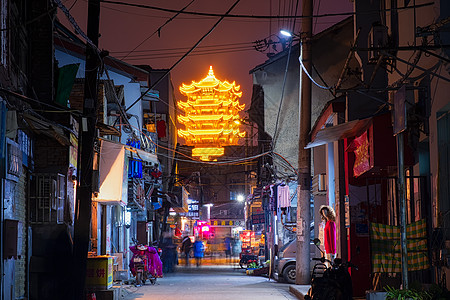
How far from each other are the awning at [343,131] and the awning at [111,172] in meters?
7.94

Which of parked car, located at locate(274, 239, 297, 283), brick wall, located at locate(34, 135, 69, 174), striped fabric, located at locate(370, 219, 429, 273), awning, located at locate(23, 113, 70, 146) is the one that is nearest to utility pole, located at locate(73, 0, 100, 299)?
awning, located at locate(23, 113, 70, 146)

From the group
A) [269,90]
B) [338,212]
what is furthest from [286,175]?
[338,212]

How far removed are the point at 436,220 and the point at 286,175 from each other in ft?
73.9

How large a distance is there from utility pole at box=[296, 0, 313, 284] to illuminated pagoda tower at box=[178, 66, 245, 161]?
32.4 metres

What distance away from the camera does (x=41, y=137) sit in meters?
17.3

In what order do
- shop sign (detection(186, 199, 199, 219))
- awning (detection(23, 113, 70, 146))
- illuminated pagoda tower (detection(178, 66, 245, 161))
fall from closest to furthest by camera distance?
awning (detection(23, 113, 70, 146)), illuminated pagoda tower (detection(178, 66, 245, 161)), shop sign (detection(186, 199, 199, 219))

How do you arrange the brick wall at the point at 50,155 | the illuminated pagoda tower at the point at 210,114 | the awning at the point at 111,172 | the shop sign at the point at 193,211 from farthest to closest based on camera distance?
the shop sign at the point at 193,211, the illuminated pagoda tower at the point at 210,114, the awning at the point at 111,172, the brick wall at the point at 50,155

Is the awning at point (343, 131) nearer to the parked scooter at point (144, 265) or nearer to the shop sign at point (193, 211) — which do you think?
the parked scooter at point (144, 265)

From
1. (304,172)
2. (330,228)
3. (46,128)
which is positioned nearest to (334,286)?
(330,228)

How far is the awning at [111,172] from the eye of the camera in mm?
22562

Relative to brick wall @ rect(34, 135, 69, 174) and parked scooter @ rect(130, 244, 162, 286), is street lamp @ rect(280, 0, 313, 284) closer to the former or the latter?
parked scooter @ rect(130, 244, 162, 286)

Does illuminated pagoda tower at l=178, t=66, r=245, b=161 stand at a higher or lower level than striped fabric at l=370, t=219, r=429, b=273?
higher

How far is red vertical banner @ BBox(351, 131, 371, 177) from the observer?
15.2 metres

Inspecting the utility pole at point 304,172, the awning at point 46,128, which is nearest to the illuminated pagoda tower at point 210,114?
the utility pole at point 304,172
